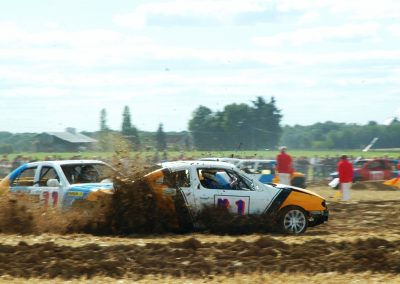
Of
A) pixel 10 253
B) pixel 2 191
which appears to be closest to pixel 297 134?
pixel 2 191

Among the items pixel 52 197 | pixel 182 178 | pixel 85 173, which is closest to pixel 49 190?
pixel 52 197

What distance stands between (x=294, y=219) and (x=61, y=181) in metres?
4.61

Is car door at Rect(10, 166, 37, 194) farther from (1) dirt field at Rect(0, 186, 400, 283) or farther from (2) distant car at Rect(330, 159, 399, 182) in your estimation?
(2) distant car at Rect(330, 159, 399, 182)

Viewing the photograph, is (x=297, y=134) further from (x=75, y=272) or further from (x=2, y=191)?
(x=75, y=272)

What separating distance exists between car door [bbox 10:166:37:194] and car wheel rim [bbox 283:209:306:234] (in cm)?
522

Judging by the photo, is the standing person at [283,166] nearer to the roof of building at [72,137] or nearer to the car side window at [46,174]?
the car side window at [46,174]

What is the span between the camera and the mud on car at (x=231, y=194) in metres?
14.7

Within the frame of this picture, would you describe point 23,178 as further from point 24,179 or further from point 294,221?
point 294,221

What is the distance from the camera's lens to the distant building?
48.3 m

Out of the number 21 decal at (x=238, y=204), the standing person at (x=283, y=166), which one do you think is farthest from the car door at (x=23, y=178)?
the standing person at (x=283, y=166)

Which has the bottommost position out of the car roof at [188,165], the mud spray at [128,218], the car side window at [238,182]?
the mud spray at [128,218]

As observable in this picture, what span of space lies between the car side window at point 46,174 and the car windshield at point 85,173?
224 millimetres

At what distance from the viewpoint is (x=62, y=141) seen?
49375 millimetres

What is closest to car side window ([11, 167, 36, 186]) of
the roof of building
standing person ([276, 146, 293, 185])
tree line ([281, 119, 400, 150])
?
standing person ([276, 146, 293, 185])
